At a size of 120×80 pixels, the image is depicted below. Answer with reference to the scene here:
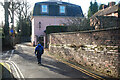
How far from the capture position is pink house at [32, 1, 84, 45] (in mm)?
29766

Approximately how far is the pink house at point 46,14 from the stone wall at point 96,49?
1698 cm

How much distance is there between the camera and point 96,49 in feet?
30.6

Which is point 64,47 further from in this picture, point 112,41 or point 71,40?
point 112,41

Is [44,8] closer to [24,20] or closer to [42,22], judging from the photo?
[42,22]

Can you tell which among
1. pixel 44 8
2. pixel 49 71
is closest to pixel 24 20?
pixel 44 8

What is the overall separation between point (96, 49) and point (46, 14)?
2205cm

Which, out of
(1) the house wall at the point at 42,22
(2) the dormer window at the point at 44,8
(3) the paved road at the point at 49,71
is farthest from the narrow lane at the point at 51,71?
(2) the dormer window at the point at 44,8

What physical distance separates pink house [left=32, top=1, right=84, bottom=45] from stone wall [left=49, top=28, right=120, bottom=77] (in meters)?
17.0

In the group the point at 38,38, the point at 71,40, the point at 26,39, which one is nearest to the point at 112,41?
the point at 71,40

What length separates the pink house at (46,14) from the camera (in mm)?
29766

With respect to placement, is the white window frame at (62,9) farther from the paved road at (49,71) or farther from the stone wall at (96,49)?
the paved road at (49,71)

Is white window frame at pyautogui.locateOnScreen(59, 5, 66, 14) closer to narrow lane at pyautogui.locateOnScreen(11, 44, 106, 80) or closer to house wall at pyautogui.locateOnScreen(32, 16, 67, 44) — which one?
house wall at pyautogui.locateOnScreen(32, 16, 67, 44)

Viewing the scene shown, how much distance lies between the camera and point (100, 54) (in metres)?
8.93

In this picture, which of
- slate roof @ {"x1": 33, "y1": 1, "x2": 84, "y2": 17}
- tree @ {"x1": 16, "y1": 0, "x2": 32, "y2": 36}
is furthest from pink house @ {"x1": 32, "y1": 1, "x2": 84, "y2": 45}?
tree @ {"x1": 16, "y1": 0, "x2": 32, "y2": 36}
